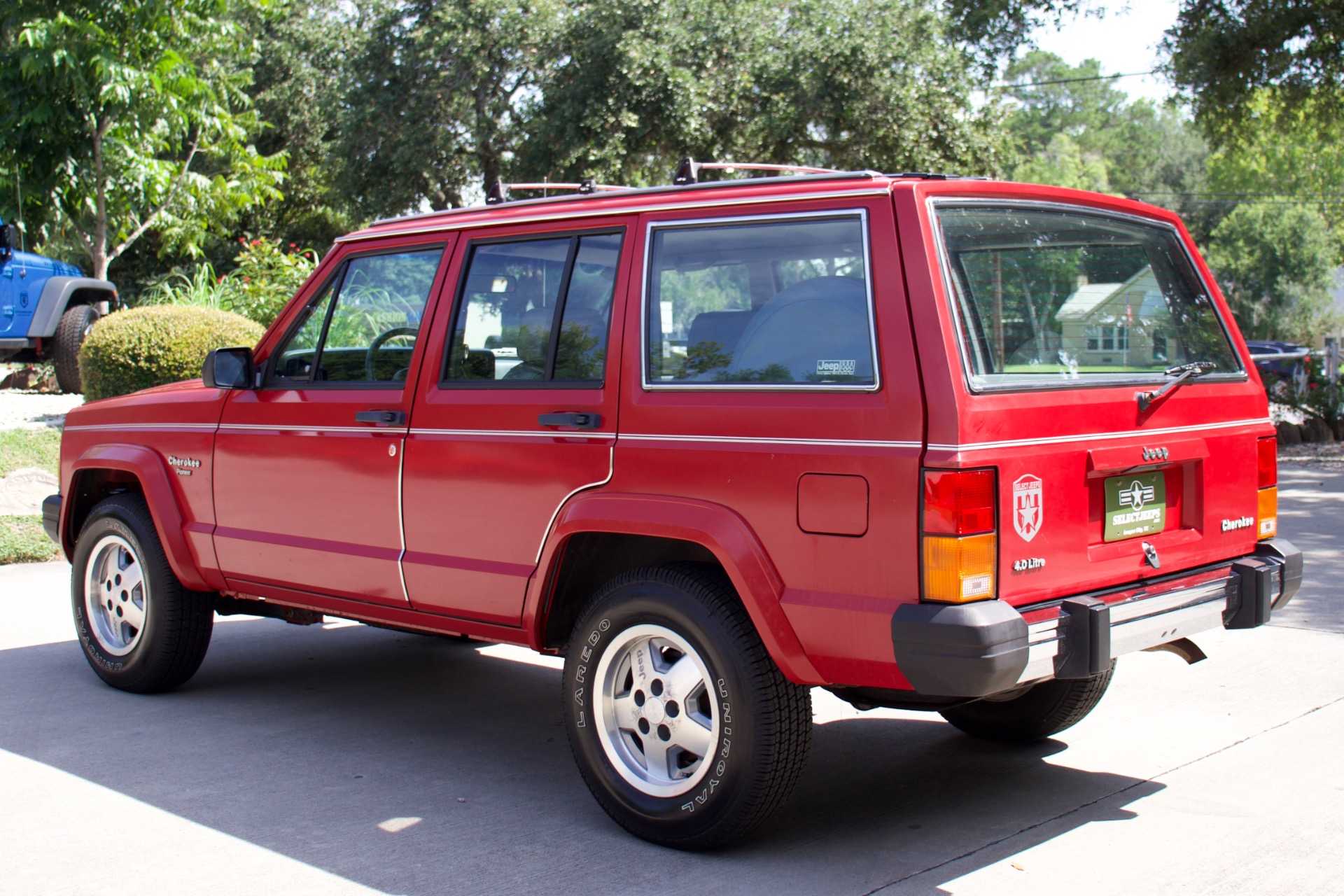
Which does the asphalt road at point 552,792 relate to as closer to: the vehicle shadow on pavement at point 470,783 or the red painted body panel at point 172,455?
the vehicle shadow on pavement at point 470,783

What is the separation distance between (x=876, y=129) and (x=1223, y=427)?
17.7 m

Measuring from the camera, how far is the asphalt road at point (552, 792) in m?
3.67

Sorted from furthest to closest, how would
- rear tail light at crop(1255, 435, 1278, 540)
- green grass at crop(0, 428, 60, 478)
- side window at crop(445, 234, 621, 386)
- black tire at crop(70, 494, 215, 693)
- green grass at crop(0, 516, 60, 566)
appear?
1. green grass at crop(0, 428, 60, 478)
2. green grass at crop(0, 516, 60, 566)
3. black tire at crop(70, 494, 215, 693)
4. rear tail light at crop(1255, 435, 1278, 540)
5. side window at crop(445, 234, 621, 386)

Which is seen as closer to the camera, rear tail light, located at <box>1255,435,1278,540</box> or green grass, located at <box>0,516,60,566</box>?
rear tail light, located at <box>1255,435,1278,540</box>

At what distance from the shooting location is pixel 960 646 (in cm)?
322

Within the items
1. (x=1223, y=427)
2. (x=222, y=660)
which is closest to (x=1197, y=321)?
(x=1223, y=427)

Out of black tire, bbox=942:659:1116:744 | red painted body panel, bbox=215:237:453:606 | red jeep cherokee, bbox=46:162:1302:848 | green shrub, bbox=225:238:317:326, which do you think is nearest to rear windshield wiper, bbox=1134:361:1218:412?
red jeep cherokee, bbox=46:162:1302:848

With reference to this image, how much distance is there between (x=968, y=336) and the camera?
11.4ft

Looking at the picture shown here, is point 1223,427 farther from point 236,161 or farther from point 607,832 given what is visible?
point 236,161

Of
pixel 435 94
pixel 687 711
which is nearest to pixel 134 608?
pixel 687 711

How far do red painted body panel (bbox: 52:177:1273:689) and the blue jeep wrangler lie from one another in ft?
40.7

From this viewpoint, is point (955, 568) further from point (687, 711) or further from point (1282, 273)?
point (1282, 273)

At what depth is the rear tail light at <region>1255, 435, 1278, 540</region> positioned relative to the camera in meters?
4.34

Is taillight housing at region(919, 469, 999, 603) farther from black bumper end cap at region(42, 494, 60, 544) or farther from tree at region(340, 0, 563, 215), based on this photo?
tree at region(340, 0, 563, 215)
